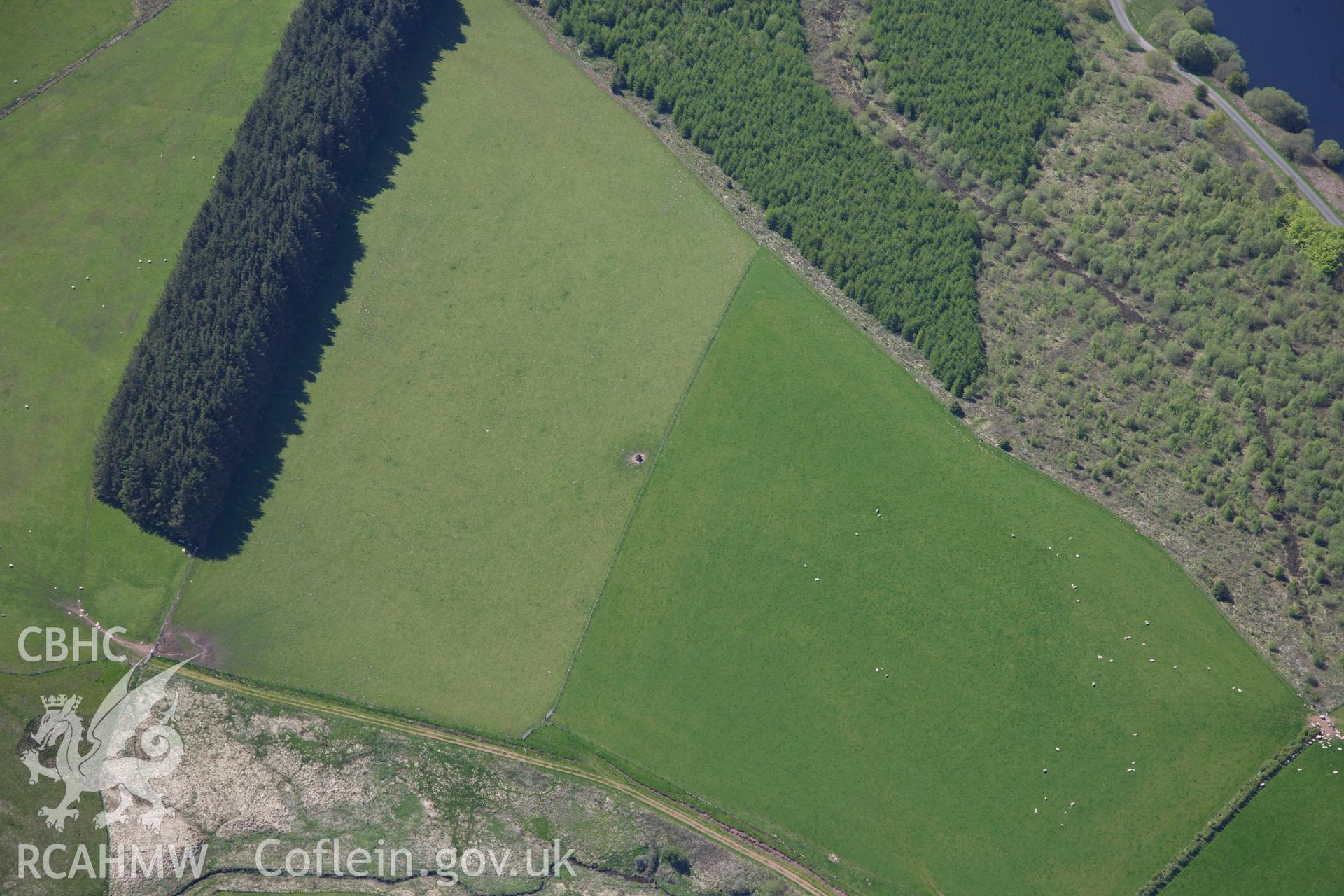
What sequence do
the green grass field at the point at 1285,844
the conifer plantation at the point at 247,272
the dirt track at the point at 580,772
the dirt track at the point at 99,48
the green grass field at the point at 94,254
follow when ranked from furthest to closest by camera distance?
the dirt track at the point at 99,48
the conifer plantation at the point at 247,272
the green grass field at the point at 94,254
the dirt track at the point at 580,772
the green grass field at the point at 1285,844

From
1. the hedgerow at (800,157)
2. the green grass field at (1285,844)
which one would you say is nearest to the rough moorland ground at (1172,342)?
the hedgerow at (800,157)

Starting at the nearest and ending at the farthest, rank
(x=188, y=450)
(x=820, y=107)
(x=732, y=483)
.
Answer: (x=188, y=450) < (x=732, y=483) < (x=820, y=107)

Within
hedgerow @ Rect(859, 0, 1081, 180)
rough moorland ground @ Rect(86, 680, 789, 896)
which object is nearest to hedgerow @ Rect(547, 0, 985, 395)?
hedgerow @ Rect(859, 0, 1081, 180)

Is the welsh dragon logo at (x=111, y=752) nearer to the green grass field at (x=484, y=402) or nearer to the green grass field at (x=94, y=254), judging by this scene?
the green grass field at (x=94, y=254)

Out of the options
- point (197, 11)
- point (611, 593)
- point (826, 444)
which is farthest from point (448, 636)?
point (197, 11)

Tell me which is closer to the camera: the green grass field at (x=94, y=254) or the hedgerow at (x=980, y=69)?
the green grass field at (x=94, y=254)

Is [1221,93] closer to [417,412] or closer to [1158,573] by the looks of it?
[1158,573]
